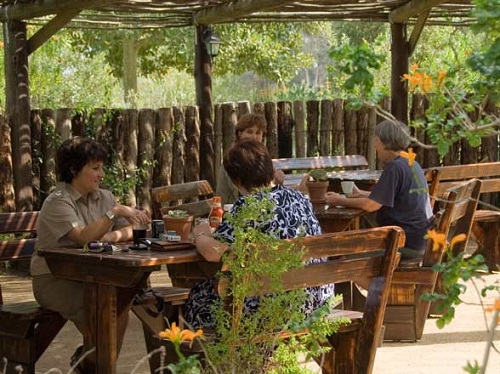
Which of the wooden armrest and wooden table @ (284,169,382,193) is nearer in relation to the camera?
the wooden armrest

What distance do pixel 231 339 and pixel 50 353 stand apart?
2.60 m

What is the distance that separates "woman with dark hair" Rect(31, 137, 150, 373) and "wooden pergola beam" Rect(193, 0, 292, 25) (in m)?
4.13

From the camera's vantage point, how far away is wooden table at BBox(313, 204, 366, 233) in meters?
6.88

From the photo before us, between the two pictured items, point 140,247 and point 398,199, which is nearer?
point 140,247

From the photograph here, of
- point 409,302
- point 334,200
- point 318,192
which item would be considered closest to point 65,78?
point 318,192

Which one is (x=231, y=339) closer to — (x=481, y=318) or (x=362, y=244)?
(x=362, y=244)

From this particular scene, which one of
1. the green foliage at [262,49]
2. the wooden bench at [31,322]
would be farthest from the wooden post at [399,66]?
the green foliage at [262,49]

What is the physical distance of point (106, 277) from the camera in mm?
5020

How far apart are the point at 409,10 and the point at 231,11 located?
184 cm

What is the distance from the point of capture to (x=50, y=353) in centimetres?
675

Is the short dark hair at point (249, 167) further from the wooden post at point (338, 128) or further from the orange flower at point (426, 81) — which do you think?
the wooden post at point (338, 128)

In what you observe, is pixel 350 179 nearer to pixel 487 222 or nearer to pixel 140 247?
pixel 487 222

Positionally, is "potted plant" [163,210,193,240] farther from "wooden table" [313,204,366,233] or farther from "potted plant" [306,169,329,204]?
"potted plant" [306,169,329,204]

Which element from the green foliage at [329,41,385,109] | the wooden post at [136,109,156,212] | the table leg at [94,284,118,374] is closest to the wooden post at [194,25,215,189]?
the wooden post at [136,109,156,212]
